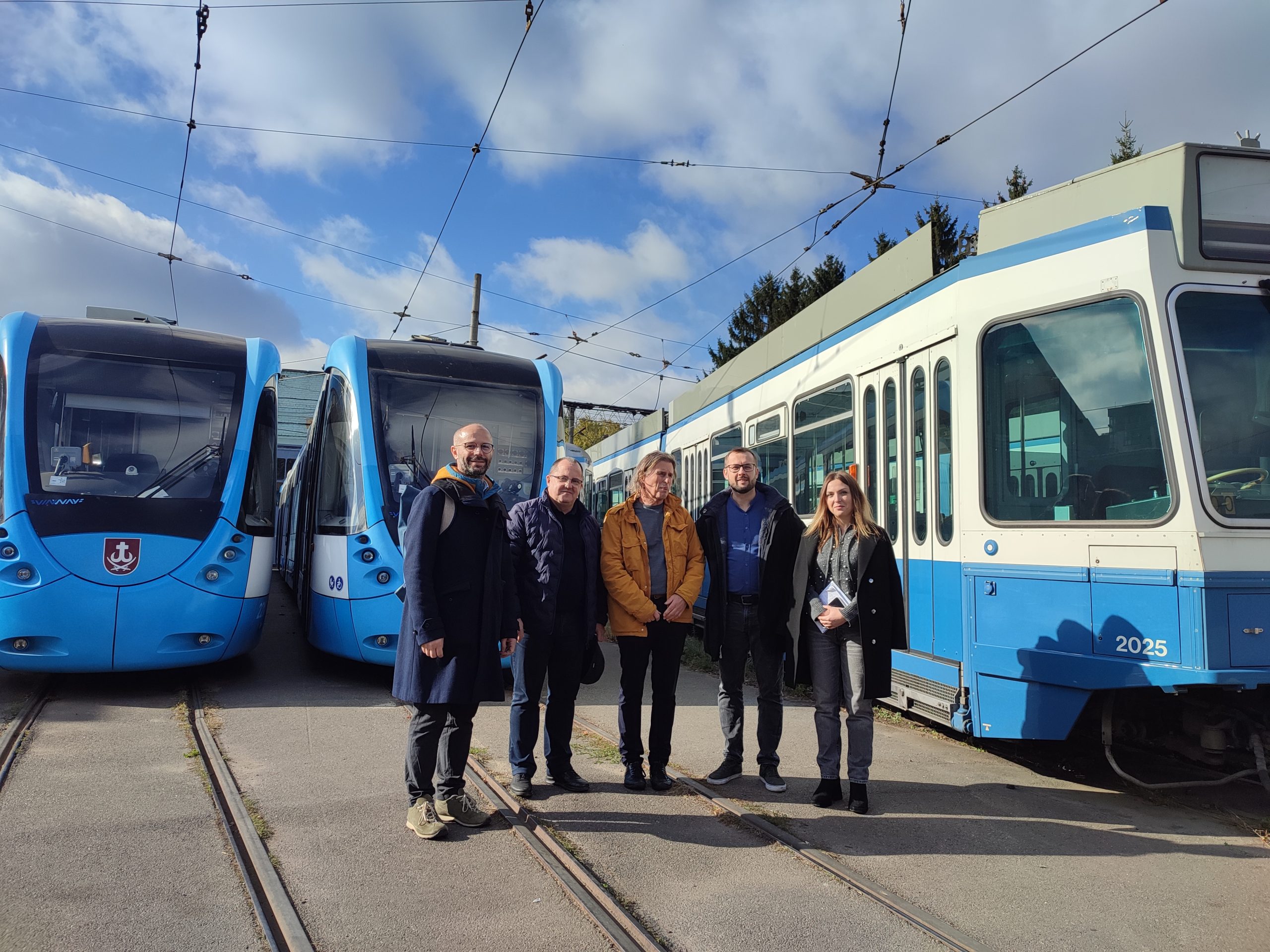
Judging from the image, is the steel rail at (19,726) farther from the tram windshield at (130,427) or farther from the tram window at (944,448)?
the tram window at (944,448)

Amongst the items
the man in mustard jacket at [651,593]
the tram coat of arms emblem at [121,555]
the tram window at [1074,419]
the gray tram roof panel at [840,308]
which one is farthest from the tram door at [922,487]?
the tram coat of arms emblem at [121,555]

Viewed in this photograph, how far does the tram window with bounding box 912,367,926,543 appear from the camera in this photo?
20.0ft

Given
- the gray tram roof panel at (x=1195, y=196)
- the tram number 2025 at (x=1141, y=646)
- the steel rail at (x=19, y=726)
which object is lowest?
the steel rail at (x=19, y=726)

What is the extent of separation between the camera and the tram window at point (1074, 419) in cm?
480

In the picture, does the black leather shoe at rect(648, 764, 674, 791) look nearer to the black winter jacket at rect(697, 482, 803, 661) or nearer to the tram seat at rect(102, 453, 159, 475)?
the black winter jacket at rect(697, 482, 803, 661)

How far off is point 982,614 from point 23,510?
6.67 m

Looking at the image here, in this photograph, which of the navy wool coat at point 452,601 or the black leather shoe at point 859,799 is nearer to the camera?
the navy wool coat at point 452,601

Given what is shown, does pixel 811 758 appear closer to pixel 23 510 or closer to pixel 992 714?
pixel 992 714

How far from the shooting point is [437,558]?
4.25m

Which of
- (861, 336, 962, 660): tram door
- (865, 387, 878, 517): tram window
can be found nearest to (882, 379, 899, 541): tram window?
(861, 336, 962, 660): tram door

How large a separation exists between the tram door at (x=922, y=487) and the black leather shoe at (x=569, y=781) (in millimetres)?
2217

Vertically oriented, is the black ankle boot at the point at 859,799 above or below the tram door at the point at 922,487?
below

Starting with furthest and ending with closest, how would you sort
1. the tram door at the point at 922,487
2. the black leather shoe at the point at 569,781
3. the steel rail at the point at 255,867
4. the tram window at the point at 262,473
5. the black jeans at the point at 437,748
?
the tram window at the point at 262,473 → the tram door at the point at 922,487 → the black leather shoe at the point at 569,781 → the black jeans at the point at 437,748 → the steel rail at the point at 255,867

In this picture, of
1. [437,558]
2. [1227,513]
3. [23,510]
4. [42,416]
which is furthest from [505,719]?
[1227,513]
